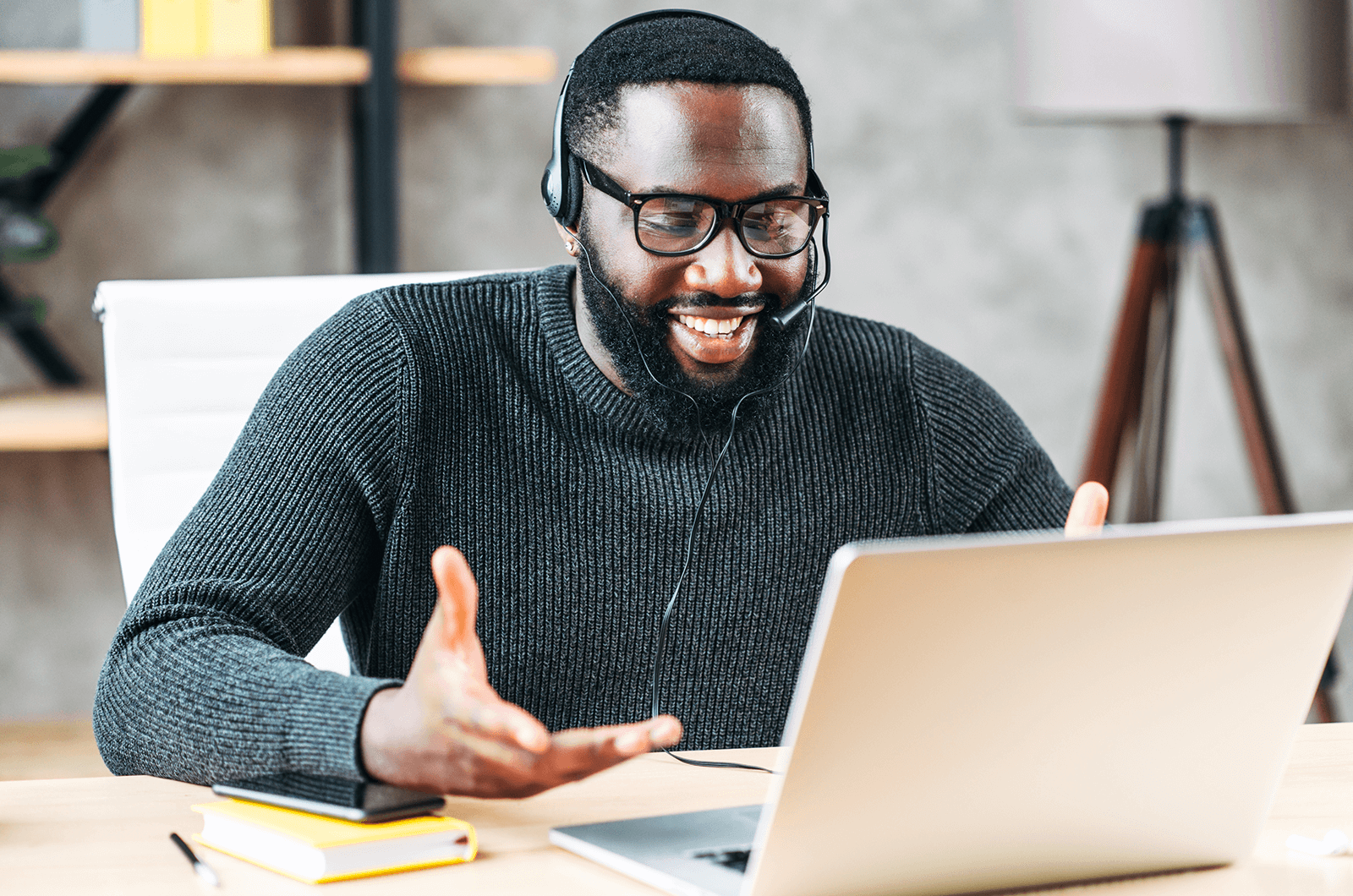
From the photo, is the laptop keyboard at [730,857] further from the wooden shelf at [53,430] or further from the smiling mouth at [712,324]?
the wooden shelf at [53,430]

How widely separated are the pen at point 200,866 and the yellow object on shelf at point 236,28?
1.55m

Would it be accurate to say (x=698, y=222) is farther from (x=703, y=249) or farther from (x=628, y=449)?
(x=628, y=449)

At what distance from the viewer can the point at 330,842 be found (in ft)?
2.38

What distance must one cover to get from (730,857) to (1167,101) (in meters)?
1.72

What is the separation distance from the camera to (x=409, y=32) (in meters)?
2.45

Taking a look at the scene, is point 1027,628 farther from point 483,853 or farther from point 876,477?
point 876,477

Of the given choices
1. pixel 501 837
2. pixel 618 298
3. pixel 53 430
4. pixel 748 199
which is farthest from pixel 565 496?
pixel 53 430

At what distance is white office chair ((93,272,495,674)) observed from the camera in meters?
1.29

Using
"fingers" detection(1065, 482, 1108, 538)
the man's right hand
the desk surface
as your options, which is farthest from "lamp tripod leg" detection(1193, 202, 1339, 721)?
the man's right hand

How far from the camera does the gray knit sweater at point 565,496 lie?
115 centimetres

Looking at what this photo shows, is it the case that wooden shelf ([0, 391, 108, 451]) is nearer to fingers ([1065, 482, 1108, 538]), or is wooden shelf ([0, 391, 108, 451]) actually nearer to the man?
the man

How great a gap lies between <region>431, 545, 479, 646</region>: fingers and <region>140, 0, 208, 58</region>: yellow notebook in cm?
160

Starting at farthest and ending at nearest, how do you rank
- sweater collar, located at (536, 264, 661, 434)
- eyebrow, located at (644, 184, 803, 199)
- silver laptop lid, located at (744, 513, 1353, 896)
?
sweater collar, located at (536, 264, 661, 434)
eyebrow, located at (644, 184, 803, 199)
silver laptop lid, located at (744, 513, 1353, 896)

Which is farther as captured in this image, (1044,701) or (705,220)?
(705,220)
